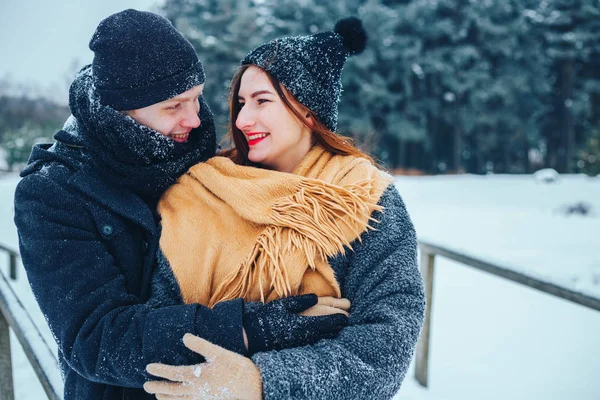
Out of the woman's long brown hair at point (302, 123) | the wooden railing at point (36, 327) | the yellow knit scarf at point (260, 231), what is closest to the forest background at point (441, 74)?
the wooden railing at point (36, 327)

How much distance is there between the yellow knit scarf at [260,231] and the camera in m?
1.31

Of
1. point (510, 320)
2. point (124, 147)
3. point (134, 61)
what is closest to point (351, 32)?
point (134, 61)

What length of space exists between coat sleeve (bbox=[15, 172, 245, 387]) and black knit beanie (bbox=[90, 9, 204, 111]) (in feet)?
1.13

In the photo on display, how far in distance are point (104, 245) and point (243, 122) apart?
2.01 ft

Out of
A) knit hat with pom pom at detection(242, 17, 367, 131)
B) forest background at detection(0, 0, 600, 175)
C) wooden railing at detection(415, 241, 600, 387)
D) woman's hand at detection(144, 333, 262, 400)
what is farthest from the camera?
forest background at detection(0, 0, 600, 175)

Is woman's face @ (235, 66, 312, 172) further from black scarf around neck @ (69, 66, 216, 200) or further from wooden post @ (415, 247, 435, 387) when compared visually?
wooden post @ (415, 247, 435, 387)

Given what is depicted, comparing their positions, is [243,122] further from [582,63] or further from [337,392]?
[582,63]

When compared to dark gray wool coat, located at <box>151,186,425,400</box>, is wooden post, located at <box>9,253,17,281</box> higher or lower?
lower

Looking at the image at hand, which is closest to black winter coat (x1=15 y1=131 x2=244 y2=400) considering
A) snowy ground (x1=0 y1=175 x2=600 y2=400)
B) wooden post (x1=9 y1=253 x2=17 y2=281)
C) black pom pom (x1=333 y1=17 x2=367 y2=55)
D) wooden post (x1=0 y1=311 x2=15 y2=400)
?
black pom pom (x1=333 y1=17 x2=367 y2=55)

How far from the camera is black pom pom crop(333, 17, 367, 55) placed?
1693mm

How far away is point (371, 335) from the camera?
3.90 ft

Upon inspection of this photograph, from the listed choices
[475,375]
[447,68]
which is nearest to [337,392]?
[475,375]

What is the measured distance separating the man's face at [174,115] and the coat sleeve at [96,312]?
0.34m

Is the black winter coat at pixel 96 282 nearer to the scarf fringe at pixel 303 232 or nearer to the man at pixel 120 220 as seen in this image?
A: the man at pixel 120 220
